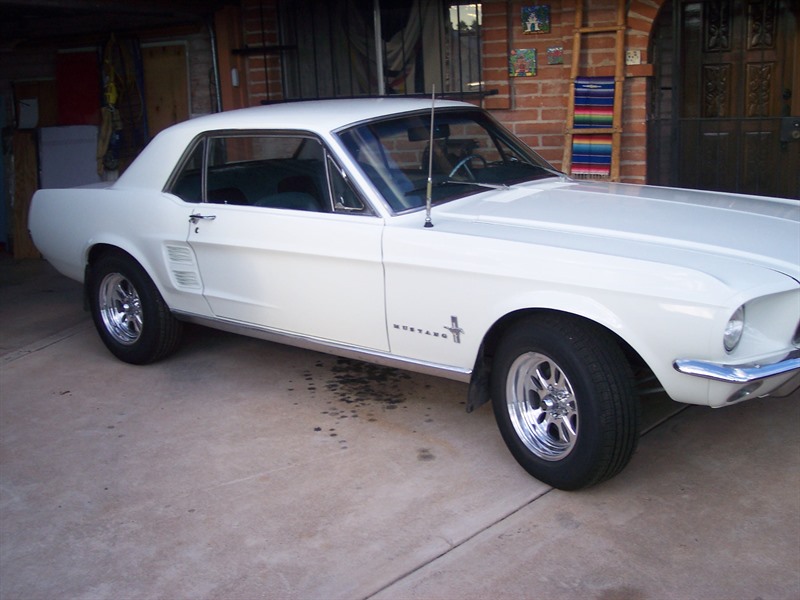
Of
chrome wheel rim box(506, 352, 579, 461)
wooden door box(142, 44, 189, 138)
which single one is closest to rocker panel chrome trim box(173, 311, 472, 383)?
chrome wheel rim box(506, 352, 579, 461)

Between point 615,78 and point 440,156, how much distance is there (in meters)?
2.75

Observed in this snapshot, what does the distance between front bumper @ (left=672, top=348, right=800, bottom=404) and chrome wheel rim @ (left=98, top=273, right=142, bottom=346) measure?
11.9 ft

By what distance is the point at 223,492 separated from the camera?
169 inches

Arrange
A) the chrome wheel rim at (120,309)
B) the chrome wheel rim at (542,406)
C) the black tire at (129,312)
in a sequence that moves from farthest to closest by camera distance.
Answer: the chrome wheel rim at (120,309) < the black tire at (129,312) < the chrome wheel rim at (542,406)

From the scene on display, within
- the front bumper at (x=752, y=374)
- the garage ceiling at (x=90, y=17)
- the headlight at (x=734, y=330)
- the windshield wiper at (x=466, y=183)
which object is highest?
the garage ceiling at (x=90, y=17)

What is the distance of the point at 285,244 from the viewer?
16.1 feet

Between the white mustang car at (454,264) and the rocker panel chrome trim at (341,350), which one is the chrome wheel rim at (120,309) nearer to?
the white mustang car at (454,264)

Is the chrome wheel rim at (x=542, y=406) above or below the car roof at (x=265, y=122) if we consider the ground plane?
below

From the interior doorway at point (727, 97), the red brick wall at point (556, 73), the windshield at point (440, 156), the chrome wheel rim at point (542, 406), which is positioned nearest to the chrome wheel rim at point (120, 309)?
the windshield at point (440, 156)

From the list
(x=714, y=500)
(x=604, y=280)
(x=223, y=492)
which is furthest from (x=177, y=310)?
(x=714, y=500)

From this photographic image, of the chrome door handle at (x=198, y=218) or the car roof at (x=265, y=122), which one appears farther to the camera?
the chrome door handle at (x=198, y=218)

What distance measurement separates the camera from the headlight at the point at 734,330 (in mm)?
3531

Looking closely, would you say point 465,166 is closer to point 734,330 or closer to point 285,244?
point 285,244

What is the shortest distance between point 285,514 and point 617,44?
471 centimetres
